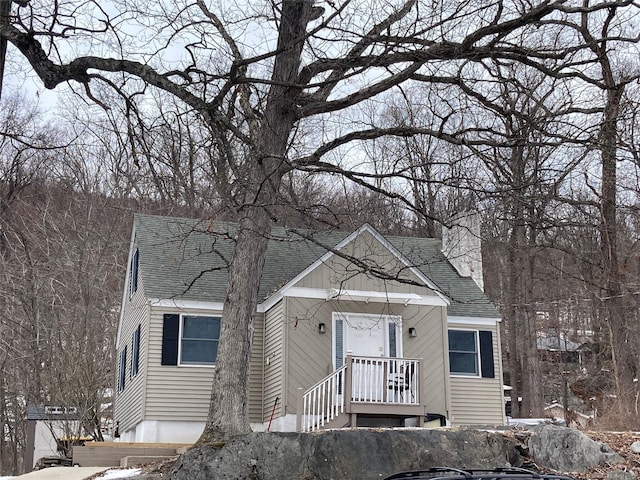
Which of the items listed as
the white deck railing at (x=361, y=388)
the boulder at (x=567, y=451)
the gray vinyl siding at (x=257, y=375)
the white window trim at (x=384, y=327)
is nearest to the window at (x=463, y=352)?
the white window trim at (x=384, y=327)

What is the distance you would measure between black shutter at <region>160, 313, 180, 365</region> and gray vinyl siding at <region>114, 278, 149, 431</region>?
0.39 metres

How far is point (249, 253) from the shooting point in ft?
41.8

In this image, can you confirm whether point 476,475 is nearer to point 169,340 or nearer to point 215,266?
point 169,340

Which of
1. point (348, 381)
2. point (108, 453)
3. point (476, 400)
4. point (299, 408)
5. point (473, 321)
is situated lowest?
point (108, 453)

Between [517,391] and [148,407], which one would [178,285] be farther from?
[517,391]

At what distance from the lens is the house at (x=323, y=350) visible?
15406 mm

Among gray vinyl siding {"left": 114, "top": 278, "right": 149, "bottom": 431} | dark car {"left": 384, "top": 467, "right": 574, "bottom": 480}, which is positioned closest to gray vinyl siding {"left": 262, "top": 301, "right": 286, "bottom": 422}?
gray vinyl siding {"left": 114, "top": 278, "right": 149, "bottom": 431}

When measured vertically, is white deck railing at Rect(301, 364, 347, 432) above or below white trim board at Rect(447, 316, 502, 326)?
below

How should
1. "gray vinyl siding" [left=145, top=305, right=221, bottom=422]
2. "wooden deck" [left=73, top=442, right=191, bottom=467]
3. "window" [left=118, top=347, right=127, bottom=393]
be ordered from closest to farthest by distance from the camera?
1. "wooden deck" [left=73, top=442, right=191, bottom=467]
2. "gray vinyl siding" [left=145, top=305, right=221, bottom=422]
3. "window" [left=118, top=347, right=127, bottom=393]

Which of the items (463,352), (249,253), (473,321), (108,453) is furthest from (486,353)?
(108,453)

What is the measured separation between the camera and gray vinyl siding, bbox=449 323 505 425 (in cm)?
1803

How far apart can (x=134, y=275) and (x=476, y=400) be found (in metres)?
9.26

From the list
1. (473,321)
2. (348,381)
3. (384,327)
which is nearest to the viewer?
(348,381)

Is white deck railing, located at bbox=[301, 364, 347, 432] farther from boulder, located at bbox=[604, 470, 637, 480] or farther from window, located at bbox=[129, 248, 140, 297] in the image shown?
window, located at bbox=[129, 248, 140, 297]
